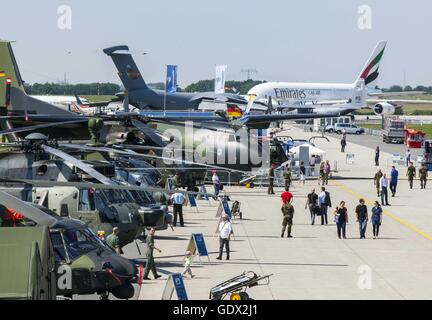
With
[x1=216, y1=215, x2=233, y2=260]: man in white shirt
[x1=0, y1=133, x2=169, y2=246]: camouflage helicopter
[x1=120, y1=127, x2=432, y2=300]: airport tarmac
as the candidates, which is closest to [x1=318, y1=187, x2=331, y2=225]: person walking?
[x1=120, y1=127, x2=432, y2=300]: airport tarmac

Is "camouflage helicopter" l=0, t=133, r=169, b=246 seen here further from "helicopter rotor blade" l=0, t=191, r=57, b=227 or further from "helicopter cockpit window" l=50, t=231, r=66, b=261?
"helicopter rotor blade" l=0, t=191, r=57, b=227

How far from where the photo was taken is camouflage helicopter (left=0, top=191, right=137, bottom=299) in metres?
15.1

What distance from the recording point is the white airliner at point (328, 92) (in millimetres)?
117000

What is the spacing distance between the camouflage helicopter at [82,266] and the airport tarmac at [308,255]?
8.72ft

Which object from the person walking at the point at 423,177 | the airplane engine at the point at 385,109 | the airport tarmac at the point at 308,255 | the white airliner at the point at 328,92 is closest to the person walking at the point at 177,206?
the airport tarmac at the point at 308,255

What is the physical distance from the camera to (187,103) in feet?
283

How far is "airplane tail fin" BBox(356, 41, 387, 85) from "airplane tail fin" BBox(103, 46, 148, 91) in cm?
4549

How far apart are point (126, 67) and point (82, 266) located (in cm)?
6372

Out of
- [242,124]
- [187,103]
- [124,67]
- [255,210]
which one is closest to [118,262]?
[255,210]
